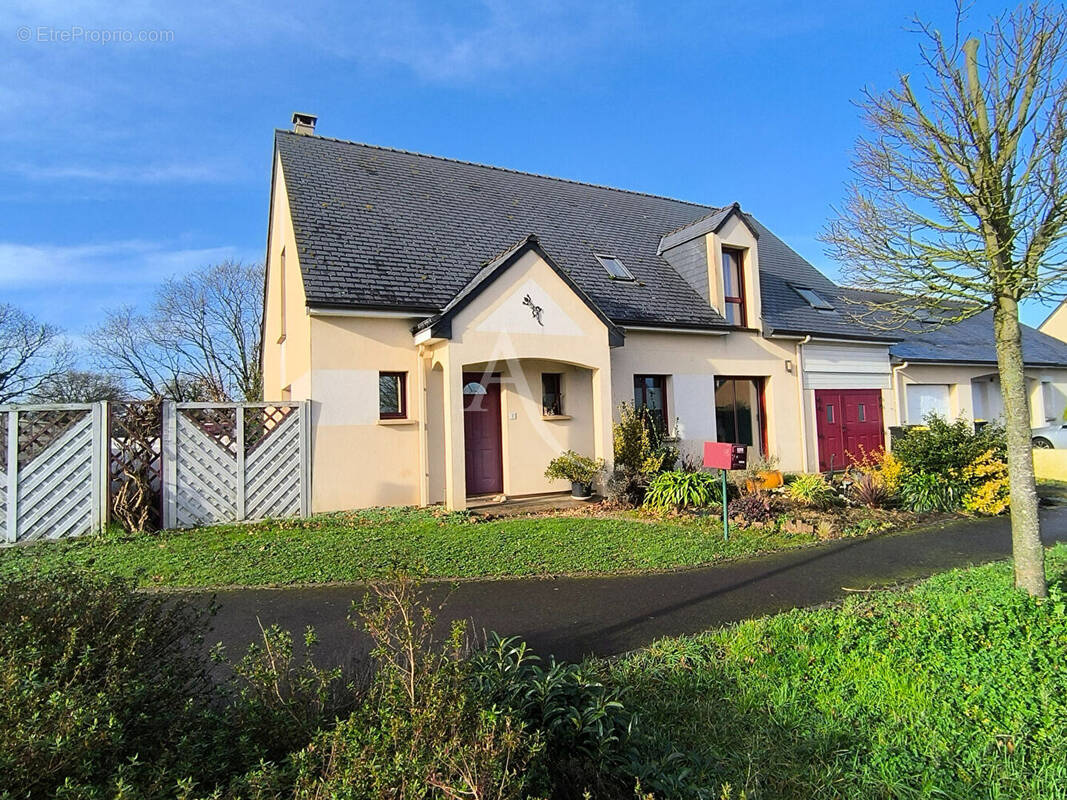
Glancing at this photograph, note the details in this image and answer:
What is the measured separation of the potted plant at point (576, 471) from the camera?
11078 millimetres

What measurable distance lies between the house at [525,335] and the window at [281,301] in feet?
0.41

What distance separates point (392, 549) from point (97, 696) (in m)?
5.25

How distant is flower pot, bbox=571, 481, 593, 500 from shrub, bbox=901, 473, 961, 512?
5.63 meters

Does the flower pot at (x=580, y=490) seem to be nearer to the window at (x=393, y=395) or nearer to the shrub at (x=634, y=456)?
the shrub at (x=634, y=456)

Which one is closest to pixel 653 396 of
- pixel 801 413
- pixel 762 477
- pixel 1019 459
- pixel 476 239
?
pixel 762 477

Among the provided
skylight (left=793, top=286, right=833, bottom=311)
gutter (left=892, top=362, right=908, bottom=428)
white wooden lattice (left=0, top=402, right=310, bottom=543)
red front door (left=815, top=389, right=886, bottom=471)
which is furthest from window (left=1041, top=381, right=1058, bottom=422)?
white wooden lattice (left=0, top=402, right=310, bottom=543)

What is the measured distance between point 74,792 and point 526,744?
1.42 m

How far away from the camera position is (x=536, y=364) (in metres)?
12.1

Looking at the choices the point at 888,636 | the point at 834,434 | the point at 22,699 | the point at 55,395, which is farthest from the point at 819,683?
the point at 55,395

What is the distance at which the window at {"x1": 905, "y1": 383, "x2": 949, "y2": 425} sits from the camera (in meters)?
17.9

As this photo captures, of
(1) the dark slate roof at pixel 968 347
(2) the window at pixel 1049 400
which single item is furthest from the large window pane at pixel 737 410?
(2) the window at pixel 1049 400

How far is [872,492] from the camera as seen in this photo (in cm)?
997

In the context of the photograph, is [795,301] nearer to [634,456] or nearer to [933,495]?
[933,495]

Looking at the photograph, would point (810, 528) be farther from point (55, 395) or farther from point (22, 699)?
point (55, 395)
